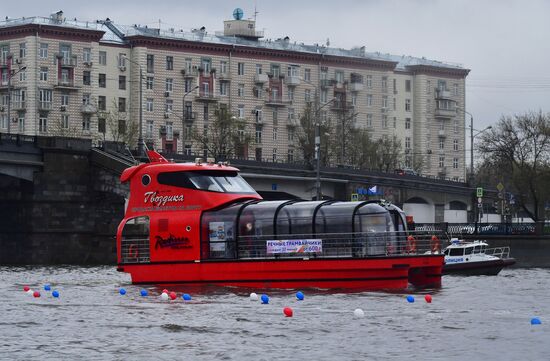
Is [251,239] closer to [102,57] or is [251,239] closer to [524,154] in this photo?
[524,154]

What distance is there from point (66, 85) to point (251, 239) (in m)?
86.2

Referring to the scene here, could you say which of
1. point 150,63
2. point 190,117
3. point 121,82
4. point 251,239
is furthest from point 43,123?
point 251,239

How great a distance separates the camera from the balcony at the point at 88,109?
136625 millimetres

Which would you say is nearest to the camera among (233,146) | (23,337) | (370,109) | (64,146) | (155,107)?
(23,337)

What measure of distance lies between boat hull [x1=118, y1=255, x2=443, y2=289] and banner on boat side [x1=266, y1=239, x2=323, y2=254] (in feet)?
1.53

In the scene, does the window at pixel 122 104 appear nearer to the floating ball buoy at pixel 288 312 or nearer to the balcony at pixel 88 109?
the balcony at pixel 88 109

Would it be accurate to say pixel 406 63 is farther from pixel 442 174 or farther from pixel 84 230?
pixel 84 230

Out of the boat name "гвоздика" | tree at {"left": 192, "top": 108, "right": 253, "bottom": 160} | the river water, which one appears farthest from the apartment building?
the river water

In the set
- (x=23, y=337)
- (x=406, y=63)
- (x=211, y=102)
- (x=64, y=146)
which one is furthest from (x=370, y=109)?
(x=23, y=337)

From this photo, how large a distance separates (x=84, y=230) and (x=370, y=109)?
7832 cm

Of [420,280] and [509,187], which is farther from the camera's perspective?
[509,187]

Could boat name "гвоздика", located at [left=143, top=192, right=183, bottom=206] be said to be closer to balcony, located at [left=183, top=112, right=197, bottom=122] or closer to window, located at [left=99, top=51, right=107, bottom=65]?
window, located at [left=99, top=51, right=107, bottom=65]

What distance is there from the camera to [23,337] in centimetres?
3766

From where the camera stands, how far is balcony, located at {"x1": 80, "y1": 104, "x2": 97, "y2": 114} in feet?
448
